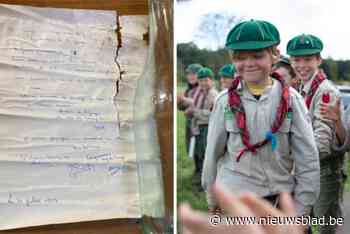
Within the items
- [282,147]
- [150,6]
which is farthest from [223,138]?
[150,6]

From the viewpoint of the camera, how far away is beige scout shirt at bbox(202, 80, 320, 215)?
0.36 metres

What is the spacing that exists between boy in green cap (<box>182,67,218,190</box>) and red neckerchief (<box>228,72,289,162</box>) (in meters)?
0.02

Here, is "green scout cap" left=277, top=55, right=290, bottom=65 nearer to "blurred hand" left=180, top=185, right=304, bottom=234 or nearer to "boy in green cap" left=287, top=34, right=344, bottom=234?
"boy in green cap" left=287, top=34, right=344, bottom=234

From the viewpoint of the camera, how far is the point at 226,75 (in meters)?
0.37

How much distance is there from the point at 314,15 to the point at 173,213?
0.22 metres

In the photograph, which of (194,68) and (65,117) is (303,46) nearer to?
(194,68)

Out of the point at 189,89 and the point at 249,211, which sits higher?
the point at 189,89

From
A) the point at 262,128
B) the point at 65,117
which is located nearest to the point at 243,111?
the point at 262,128

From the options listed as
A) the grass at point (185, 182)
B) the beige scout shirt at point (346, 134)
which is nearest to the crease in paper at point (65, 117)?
the grass at point (185, 182)

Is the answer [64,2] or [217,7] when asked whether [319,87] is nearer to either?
[217,7]

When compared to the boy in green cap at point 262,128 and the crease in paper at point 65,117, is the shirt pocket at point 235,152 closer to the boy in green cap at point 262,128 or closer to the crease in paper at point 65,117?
the boy in green cap at point 262,128

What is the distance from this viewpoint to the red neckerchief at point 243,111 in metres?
0.36

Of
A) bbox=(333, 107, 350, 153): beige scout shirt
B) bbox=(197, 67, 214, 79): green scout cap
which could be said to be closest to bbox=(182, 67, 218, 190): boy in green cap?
bbox=(197, 67, 214, 79): green scout cap

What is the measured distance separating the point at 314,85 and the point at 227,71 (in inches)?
3.0
